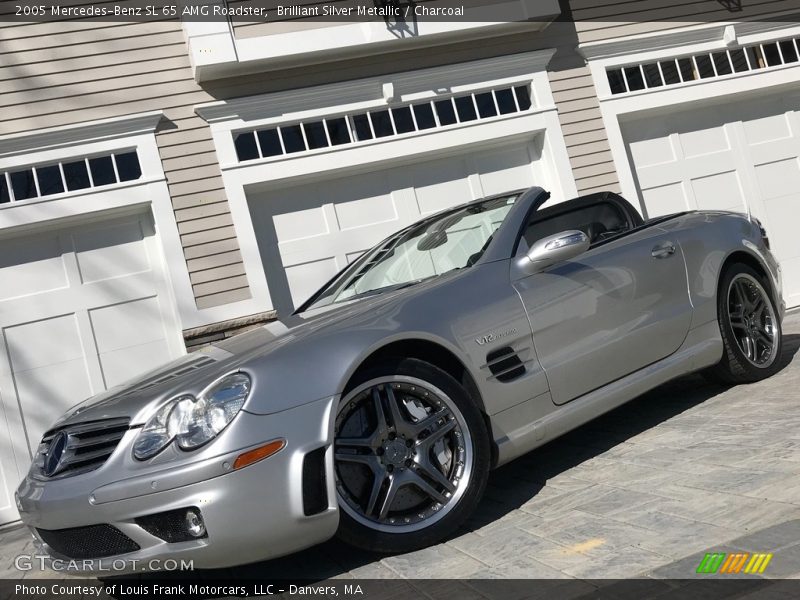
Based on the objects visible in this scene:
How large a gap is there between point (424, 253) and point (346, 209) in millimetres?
3690

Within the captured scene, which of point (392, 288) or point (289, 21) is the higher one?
point (289, 21)

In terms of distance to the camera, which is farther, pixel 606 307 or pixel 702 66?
pixel 702 66

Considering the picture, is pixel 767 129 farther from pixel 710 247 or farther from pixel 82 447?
pixel 82 447

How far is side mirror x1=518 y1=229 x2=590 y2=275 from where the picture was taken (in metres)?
3.73

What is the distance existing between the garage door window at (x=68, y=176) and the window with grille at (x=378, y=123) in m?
0.95

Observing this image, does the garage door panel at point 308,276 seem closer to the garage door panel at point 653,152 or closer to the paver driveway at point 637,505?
the garage door panel at point 653,152

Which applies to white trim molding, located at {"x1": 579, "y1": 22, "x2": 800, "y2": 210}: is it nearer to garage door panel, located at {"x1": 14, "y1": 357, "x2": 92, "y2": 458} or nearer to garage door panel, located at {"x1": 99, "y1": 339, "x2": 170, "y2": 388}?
garage door panel, located at {"x1": 99, "y1": 339, "x2": 170, "y2": 388}

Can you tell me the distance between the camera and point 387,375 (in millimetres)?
3225

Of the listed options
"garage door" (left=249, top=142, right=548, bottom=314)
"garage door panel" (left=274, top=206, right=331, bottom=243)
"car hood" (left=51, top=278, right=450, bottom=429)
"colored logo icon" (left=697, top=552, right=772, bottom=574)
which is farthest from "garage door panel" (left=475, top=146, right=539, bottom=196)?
"colored logo icon" (left=697, top=552, right=772, bottom=574)

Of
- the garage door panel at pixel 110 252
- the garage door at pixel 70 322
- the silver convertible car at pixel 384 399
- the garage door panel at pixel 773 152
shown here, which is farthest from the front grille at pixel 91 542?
the garage door panel at pixel 773 152

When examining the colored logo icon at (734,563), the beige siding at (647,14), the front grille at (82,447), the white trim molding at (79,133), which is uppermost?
the beige siding at (647,14)

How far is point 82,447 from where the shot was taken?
123 inches

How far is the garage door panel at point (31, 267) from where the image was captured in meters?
7.01

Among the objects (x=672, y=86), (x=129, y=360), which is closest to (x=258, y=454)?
(x=129, y=360)
